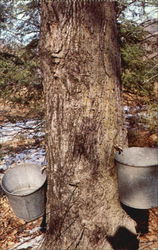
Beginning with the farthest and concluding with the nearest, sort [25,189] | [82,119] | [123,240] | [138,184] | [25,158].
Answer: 1. [25,158]
2. [25,189]
3. [123,240]
4. [82,119]
5. [138,184]

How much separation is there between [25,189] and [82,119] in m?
1.02

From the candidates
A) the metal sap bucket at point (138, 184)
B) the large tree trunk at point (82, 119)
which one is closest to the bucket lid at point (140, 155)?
the large tree trunk at point (82, 119)

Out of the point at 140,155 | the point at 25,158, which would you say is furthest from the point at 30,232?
the point at 25,158

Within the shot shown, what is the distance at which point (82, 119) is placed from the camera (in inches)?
74.7

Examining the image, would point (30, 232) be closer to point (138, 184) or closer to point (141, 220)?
point (141, 220)

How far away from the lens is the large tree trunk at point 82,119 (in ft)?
5.96

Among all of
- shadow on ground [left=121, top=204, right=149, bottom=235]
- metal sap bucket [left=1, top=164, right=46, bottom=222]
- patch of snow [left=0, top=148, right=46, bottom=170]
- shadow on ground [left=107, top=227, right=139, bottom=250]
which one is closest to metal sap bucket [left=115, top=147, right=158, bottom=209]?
shadow on ground [left=107, top=227, right=139, bottom=250]

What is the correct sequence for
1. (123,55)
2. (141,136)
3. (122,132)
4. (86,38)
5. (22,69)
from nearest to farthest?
(86,38), (122,132), (123,55), (22,69), (141,136)

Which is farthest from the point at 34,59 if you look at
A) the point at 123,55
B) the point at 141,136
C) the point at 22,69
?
the point at 141,136

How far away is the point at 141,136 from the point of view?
5.02m

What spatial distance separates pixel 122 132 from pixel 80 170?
0.49m

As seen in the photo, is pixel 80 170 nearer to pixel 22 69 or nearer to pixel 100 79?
pixel 100 79

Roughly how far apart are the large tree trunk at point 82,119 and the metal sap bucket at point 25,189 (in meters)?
0.11

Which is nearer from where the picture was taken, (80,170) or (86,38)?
(86,38)
